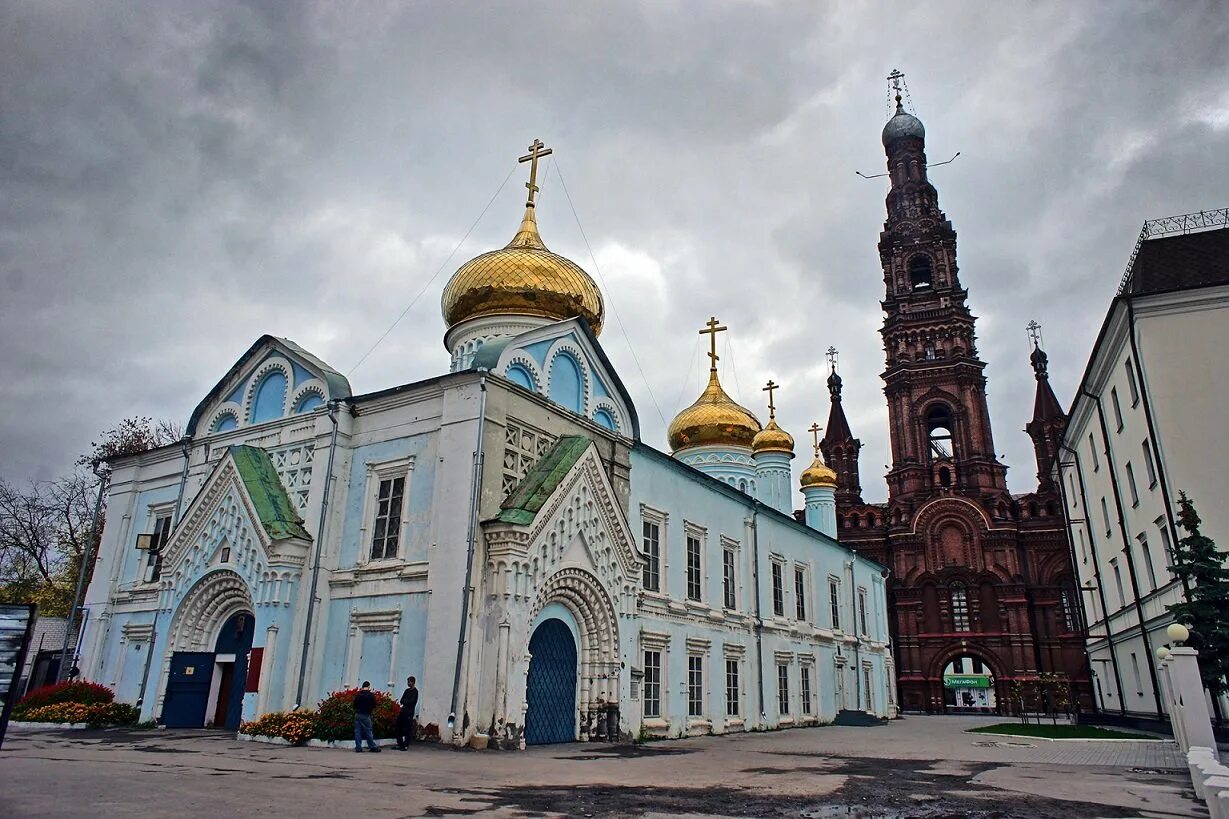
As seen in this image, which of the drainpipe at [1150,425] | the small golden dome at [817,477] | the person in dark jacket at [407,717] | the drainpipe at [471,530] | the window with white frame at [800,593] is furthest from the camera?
the small golden dome at [817,477]

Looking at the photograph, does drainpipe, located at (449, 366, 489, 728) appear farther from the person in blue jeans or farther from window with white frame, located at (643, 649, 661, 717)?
window with white frame, located at (643, 649, 661, 717)

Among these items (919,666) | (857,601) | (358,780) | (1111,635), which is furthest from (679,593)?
(919,666)

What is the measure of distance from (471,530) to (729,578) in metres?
Result: 9.93

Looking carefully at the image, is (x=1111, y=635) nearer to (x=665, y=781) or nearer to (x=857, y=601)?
(x=857, y=601)

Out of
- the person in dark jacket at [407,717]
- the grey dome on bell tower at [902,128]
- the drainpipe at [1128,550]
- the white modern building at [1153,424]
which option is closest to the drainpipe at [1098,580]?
the white modern building at [1153,424]

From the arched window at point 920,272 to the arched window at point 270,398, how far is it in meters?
42.7

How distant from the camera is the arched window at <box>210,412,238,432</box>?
17703 mm

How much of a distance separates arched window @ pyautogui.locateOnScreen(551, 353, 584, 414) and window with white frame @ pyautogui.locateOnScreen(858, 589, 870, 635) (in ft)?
57.6

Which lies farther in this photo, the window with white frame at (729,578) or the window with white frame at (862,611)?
the window with white frame at (862,611)

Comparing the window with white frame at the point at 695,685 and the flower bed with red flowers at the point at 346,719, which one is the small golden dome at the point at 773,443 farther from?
the flower bed with red flowers at the point at 346,719

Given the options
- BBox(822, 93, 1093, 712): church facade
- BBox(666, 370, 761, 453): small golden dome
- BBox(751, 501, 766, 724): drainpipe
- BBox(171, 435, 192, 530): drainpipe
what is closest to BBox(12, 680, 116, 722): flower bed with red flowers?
BBox(171, 435, 192, 530): drainpipe

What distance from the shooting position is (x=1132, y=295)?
18406 millimetres

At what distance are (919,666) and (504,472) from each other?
3507 cm

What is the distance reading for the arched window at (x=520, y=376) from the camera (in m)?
15.7
